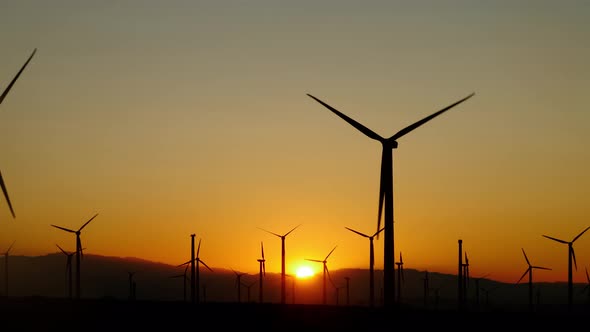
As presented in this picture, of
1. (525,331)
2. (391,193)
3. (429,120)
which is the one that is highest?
(429,120)

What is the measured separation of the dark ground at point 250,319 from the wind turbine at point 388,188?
10.4ft

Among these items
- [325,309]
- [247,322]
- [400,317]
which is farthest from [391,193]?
[325,309]

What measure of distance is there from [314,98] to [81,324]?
29.5 metres

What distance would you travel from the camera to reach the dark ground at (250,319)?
96.6m

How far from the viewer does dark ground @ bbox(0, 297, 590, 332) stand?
317ft

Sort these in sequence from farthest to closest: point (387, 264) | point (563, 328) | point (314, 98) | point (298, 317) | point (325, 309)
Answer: point (325, 309)
point (298, 317)
point (563, 328)
point (314, 98)
point (387, 264)

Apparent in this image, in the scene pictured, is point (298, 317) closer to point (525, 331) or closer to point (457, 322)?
point (457, 322)

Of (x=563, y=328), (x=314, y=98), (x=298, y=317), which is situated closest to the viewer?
(x=314, y=98)

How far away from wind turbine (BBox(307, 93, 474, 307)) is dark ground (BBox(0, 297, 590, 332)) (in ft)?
10.4

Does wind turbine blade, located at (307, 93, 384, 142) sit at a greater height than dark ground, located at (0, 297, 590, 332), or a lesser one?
greater

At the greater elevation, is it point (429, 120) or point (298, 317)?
point (429, 120)

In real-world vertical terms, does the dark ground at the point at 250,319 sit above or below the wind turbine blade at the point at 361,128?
below

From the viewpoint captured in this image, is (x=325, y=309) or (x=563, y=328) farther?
(x=325, y=309)

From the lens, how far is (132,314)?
109 m
